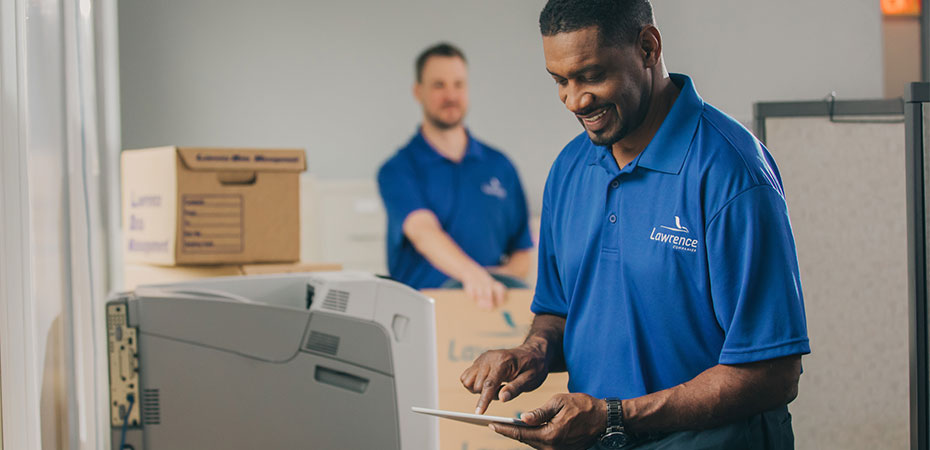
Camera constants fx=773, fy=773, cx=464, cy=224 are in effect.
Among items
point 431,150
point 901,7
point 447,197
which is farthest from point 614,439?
point 431,150

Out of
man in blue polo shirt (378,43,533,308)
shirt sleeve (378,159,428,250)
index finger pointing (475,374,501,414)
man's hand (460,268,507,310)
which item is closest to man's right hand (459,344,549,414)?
index finger pointing (475,374,501,414)

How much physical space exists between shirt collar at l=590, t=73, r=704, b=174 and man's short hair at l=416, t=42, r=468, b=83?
1846mm

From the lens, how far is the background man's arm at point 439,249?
107 inches

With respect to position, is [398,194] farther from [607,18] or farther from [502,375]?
[607,18]

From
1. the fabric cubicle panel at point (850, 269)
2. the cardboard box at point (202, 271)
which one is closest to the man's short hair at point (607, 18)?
the fabric cubicle panel at point (850, 269)

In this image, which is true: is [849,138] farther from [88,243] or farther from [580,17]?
[88,243]

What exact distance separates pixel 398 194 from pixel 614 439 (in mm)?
1910

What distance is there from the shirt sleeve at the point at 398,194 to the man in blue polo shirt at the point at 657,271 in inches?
62.6

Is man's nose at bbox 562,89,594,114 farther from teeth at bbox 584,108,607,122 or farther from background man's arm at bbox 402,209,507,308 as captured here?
background man's arm at bbox 402,209,507,308

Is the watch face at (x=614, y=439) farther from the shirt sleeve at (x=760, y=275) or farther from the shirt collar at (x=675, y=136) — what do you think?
the shirt collar at (x=675, y=136)

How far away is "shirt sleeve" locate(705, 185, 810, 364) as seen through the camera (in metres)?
1.06

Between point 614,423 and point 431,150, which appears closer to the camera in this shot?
point 614,423

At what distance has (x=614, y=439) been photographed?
1.09m

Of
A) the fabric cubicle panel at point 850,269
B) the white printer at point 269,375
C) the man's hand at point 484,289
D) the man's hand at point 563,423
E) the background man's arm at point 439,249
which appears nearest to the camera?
the man's hand at point 563,423
